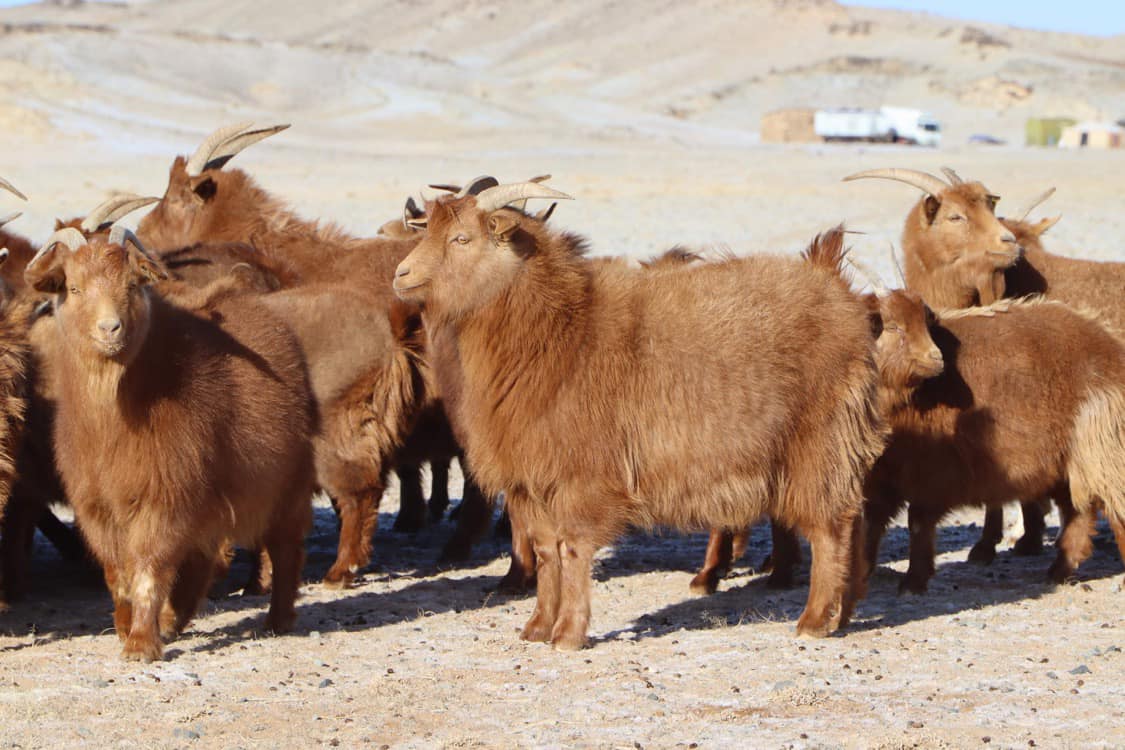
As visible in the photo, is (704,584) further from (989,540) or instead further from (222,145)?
(222,145)

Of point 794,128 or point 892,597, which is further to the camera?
point 794,128

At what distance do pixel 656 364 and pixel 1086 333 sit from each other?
113 inches

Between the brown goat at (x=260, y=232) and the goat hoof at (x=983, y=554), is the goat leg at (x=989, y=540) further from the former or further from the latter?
the brown goat at (x=260, y=232)

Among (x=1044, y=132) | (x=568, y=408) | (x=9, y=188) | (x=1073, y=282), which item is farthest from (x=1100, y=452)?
(x=1044, y=132)

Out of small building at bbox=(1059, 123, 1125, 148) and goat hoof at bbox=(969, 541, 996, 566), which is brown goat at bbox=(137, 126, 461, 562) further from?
small building at bbox=(1059, 123, 1125, 148)

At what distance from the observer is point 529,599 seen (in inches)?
350

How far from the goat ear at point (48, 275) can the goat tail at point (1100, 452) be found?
17.6 ft

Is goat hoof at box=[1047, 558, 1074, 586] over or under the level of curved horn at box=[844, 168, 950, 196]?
under

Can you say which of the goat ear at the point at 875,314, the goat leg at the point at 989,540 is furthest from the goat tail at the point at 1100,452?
the goat ear at the point at 875,314

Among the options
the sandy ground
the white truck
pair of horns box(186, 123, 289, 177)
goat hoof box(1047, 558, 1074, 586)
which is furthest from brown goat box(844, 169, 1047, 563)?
the white truck

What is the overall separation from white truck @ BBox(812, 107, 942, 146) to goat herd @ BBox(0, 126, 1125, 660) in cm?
5222

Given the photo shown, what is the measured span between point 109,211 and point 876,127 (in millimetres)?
54608

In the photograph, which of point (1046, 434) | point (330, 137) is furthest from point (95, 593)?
point (330, 137)

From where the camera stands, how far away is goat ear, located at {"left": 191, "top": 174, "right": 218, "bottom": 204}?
11961 millimetres
